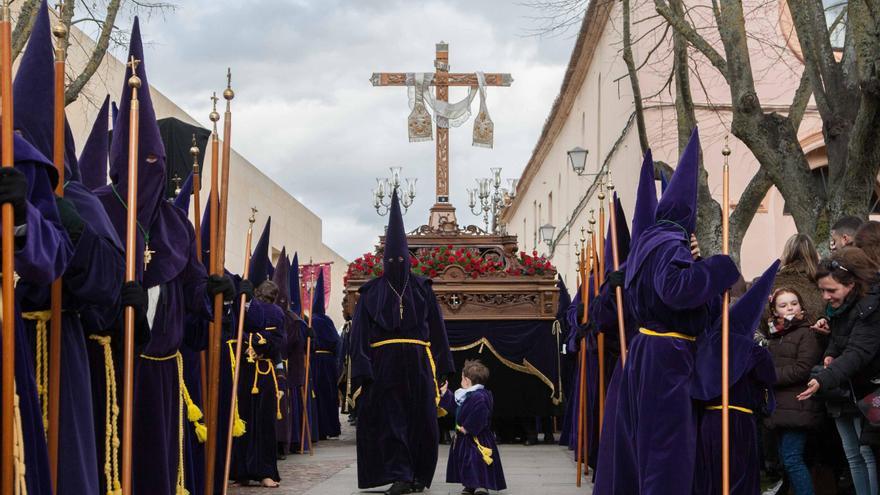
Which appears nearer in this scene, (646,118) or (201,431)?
(201,431)

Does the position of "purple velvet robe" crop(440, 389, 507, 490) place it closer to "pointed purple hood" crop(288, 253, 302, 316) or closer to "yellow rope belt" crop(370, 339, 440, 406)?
"yellow rope belt" crop(370, 339, 440, 406)

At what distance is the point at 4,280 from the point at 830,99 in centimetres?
860

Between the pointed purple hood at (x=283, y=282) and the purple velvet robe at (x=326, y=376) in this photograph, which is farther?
the purple velvet robe at (x=326, y=376)

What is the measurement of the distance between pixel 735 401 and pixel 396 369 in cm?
421

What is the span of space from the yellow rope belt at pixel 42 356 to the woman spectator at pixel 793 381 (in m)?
4.67

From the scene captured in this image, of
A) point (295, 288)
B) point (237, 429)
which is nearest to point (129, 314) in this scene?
point (237, 429)

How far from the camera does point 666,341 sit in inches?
261

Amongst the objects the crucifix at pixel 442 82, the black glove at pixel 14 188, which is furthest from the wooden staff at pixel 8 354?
the crucifix at pixel 442 82

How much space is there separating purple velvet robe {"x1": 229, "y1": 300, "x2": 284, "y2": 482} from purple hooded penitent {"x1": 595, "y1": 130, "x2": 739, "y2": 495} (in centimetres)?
446

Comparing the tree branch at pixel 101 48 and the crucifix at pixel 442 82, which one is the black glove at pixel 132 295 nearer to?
the tree branch at pixel 101 48

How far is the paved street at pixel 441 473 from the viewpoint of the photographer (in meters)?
10.2

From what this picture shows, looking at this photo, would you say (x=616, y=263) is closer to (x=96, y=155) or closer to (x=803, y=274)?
(x=803, y=274)

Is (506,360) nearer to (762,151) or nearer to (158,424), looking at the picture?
(762,151)

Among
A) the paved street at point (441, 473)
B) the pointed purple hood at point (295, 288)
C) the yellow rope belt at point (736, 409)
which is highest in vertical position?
the pointed purple hood at point (295, 288)
